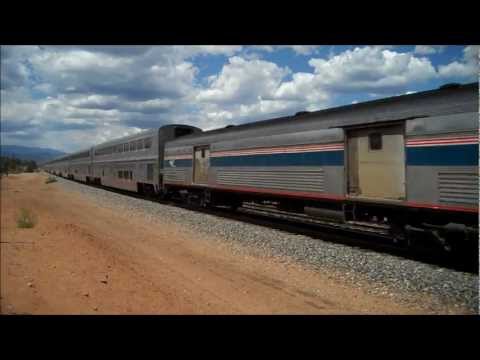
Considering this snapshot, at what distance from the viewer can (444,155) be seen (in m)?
7.21

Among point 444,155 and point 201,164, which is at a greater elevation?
point 201,164

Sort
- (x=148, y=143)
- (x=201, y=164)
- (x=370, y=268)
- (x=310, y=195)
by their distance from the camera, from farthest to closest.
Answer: (x=148, y=143)
(x=201, y=164)
(x=310, y=195)
(x=370, y=268)

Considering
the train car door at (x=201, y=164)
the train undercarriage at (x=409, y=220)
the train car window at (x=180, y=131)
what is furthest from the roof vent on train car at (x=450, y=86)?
the train car window at (x=180, y=131)

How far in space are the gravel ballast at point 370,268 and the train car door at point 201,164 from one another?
4567mm

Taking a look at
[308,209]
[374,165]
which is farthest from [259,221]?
[374,165]

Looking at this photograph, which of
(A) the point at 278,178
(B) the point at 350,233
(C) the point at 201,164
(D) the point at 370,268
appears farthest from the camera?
(C) the point at 201,164

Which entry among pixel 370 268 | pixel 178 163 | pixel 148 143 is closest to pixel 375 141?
pixel 370 268

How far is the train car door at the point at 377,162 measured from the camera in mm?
8227

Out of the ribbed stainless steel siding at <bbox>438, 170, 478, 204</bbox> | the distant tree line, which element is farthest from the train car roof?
the distant tree line

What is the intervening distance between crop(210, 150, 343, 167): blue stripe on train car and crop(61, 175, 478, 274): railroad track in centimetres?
181

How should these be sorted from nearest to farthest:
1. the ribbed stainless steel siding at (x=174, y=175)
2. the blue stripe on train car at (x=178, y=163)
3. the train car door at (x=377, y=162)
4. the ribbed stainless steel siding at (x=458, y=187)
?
the ribbed stainless steel siding at (x=458, y=187), the train car door at (x=377, y=162), the blue stripe on train car at (x=178, y=163), the ribbed stainless steel siding at (x=174, y=175)

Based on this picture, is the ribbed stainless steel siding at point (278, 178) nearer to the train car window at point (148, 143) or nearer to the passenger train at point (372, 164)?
the passenger train at point (372, 164)

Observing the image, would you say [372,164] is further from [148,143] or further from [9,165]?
[9,165]

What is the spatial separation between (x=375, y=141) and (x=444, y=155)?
1.81 m
